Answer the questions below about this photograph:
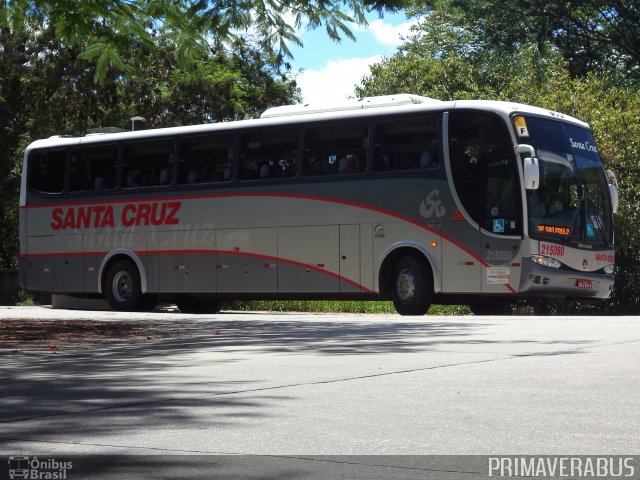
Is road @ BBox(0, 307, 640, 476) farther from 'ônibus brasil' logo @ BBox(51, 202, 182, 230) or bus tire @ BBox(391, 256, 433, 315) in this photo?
'ônibus brasil' logo @ BBox(51, 202, 182, 230)

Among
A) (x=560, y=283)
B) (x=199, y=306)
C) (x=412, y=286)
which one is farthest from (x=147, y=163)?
(x=560, y=283)

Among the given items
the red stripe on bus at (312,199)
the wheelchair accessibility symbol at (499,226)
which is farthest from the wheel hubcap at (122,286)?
the wheelchair accessibility symbol at (499,226)

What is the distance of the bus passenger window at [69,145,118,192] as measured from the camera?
2706 cm

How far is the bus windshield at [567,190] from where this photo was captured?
21797 millimetres

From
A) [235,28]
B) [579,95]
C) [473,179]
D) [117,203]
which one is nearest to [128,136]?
[117,203]

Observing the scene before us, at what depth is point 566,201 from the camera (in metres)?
22.3

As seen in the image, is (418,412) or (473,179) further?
(473,179)

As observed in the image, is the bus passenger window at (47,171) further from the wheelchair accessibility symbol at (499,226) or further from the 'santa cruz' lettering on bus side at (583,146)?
the 'santa cruz' lettering on bus side at (583,146)

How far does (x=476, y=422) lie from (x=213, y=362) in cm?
466

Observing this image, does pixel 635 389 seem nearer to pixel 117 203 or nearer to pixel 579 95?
pixel 117 203

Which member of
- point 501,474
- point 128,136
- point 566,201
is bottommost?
point 501,474

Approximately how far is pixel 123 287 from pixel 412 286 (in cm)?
743

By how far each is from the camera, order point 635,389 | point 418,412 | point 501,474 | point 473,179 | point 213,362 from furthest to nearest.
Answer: point 473,179, point 213,362, point 635,389, point 418,412, point 501,474

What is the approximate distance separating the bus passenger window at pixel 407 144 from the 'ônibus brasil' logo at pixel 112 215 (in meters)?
5.04
